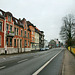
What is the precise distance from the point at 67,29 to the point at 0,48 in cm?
3352

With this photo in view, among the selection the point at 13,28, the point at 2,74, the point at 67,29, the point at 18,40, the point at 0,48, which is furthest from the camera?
the point at 67,29

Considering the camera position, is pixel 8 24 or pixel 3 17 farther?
pixel 8 24

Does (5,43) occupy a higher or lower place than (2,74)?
higher

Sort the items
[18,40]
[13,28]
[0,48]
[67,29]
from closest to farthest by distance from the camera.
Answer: [0,48] → [13,28] → [18,40] → [67,29]

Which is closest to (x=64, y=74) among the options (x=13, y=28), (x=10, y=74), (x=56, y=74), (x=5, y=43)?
(x=56, y=74)

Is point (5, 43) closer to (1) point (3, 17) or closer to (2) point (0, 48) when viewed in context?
(2) point (0, 48)

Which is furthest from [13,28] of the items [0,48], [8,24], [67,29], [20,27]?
[67,29]

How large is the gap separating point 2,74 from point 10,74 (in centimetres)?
45

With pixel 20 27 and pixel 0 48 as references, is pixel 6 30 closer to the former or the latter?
pixel 0 48

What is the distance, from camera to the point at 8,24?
32.5m

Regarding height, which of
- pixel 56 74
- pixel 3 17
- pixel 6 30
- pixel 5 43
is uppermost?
pixel 3 17

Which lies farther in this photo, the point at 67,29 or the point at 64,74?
the point at 67,29

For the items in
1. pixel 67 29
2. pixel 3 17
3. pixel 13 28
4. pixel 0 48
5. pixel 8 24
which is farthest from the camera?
pixel 67 29

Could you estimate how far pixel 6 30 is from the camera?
3139 centimetres
